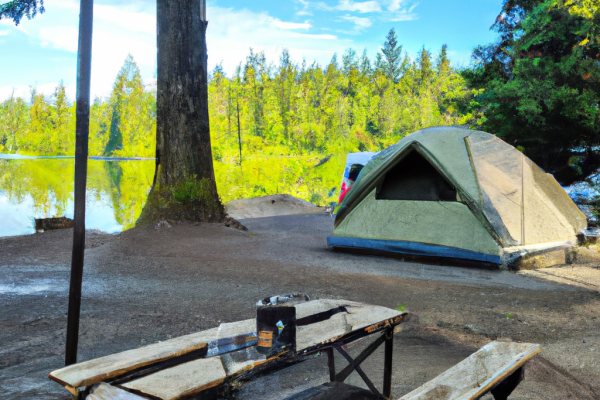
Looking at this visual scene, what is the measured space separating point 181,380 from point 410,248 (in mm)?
5472

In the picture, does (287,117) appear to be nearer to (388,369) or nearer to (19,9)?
(19,9)

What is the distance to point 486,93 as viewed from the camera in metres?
13.2

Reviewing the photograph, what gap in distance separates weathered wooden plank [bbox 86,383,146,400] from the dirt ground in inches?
42.6

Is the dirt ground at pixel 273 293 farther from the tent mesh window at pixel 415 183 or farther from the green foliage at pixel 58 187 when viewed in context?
the green foliage at pixel 58 187

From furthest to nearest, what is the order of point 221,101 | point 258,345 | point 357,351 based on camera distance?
point 221,101 < point 357,351 < point 258,345

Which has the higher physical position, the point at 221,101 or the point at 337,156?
the point at 221,101

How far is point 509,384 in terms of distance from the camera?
2.18 metres

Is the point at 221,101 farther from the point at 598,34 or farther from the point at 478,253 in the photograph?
the point at 478,253

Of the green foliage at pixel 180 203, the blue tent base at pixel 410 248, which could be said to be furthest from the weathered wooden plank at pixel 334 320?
the green foliage at pixel 180 203

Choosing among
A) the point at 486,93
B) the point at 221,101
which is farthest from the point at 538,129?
the point at 221,101

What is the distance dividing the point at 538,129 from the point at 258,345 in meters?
12.3

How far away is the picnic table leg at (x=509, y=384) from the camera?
2.16m

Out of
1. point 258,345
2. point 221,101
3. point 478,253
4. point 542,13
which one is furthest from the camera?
point 221,101

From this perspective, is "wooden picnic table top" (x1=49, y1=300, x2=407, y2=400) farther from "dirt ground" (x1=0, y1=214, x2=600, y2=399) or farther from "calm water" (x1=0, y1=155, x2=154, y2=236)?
"calm water" (x1=0, y1=155, x2=154, y2=236)
